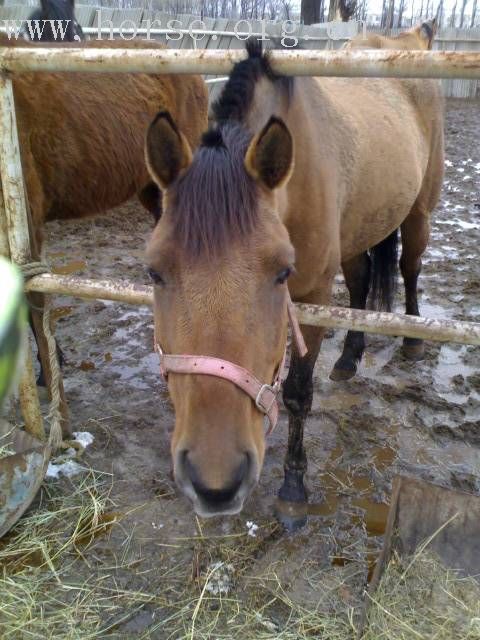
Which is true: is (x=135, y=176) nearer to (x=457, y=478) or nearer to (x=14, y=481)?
(x=14, y=481)

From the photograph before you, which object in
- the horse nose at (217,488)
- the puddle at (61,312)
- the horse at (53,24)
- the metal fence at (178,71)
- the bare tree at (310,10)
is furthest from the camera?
the bare tree at (310,10)

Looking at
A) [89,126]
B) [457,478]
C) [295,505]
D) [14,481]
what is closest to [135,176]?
[89,126]

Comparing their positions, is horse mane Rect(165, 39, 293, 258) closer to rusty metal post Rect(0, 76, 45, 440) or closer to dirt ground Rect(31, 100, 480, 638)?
rusty metal post Rect(0, 76, 45, 440)

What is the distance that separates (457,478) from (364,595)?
0.95 m

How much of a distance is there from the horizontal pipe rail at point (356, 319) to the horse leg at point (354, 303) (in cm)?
159

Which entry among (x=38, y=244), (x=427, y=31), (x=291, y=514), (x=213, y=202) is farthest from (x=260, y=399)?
(x=427, y=31)

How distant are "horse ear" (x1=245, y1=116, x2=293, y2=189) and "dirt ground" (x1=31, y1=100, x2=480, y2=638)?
5.00 feet

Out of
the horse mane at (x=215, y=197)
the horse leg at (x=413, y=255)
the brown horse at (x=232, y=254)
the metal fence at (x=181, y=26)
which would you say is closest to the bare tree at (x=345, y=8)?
the metal fence at (x=181, y=26)

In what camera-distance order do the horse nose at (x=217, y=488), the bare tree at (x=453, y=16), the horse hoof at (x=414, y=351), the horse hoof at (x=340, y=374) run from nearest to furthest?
1. the horse nose at (x=217, y=488)
2. the horse hoof at (x=340, y=374)
3. the horse hoof at (x=414, y=351)
4. the bare tree at (x=453, y=16)

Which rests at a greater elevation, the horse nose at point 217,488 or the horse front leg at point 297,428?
the horse nose at point 217,488

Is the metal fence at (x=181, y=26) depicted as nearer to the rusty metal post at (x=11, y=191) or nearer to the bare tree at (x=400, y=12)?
the rusty metal post at (x=11, y=191)

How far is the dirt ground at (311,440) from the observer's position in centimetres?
218

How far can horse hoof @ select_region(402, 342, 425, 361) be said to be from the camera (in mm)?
3727

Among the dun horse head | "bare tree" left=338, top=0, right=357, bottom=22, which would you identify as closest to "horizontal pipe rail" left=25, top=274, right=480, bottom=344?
the dun horse head
